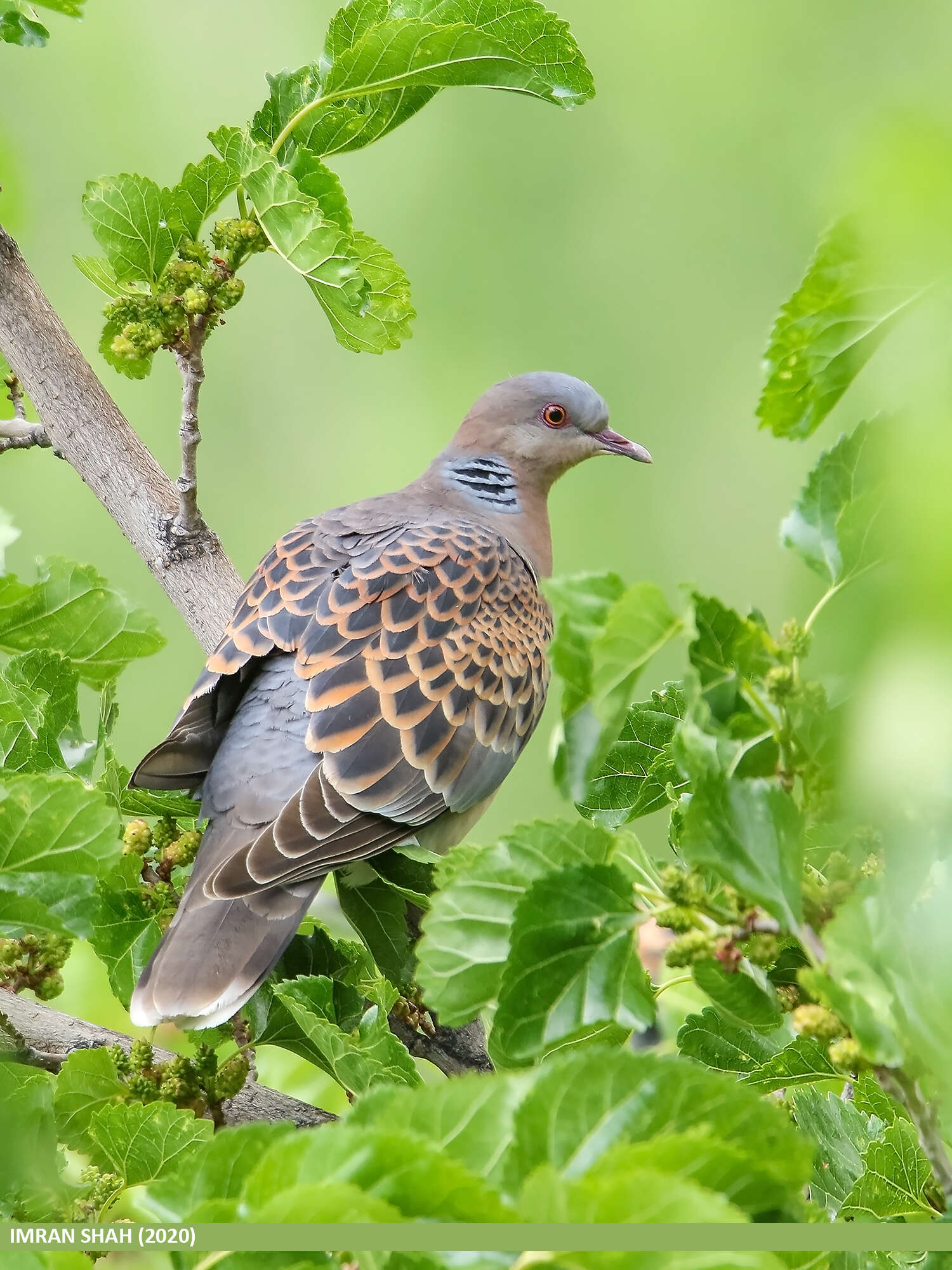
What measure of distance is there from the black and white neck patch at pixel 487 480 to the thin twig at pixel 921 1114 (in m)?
1.98

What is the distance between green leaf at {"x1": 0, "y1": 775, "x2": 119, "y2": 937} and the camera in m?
0.86

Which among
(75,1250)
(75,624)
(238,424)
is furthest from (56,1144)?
(238,424)

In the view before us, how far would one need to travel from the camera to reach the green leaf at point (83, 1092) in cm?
109

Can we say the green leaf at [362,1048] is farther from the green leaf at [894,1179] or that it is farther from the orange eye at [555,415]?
the orange eye at [555,415]

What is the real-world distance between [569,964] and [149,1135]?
1.24 feet

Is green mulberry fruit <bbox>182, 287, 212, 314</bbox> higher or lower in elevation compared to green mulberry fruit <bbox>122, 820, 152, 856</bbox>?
higher

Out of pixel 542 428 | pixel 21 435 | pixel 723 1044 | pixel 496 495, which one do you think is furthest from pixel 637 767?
pixel 542 428

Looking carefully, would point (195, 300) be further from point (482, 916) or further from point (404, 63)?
point (482, 916)

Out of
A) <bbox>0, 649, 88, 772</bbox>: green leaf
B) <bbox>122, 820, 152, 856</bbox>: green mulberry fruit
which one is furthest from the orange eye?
<bbox>122, 820, 152, 856</bbox>: green mulberry fruit

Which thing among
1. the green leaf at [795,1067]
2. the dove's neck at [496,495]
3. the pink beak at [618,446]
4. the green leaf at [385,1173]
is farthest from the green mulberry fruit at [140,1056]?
the pink beak at [618,446]

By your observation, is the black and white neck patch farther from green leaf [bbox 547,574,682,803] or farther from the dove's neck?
green leaf [bbox 547,574,682,803]

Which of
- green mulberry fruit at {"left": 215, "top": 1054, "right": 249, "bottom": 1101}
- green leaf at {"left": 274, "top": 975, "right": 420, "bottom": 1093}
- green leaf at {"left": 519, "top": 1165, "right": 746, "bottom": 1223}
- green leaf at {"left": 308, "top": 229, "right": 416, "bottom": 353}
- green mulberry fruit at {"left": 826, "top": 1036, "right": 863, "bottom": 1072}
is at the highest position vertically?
green leaf at {"left": 308, "top": 229, "right": 416, "bottom": 353}

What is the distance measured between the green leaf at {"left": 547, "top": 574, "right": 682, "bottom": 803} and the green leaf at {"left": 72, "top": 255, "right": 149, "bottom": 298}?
3.55ft

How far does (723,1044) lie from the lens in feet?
3.78
